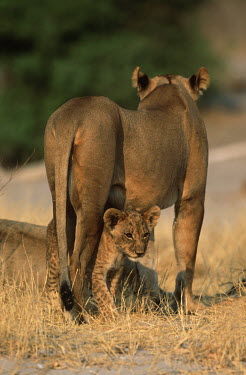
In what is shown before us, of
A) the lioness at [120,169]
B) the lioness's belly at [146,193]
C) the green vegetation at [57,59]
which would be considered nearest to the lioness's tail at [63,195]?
the lioness at [120,169]

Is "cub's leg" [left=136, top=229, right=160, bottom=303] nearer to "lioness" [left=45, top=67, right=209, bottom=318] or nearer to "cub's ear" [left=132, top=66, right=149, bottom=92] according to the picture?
"lioness" [left=45, top=67, right=209, bottom=318]

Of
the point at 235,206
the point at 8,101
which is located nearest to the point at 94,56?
the point at 8,101

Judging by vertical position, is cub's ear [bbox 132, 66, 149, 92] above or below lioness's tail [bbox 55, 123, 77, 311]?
above

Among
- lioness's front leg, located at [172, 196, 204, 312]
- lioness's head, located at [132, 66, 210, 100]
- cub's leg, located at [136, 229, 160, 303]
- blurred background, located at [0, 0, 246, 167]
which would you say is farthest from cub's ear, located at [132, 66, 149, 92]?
blurred background, located at [0, 0, 246, 167]

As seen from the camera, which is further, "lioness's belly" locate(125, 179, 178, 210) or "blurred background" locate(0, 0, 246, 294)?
"blurred background" locate(0, 0, 246, 294)

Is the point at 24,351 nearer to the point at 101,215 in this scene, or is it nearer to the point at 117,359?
the point at 117,359

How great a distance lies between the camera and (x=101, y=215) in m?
5.44

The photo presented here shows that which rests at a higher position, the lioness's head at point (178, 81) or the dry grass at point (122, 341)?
the lioness's head at point (178, 81)

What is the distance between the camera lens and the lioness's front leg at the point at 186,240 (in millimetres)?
6398

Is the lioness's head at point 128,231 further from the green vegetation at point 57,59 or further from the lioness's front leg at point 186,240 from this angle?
the green vegetation at point 57,59

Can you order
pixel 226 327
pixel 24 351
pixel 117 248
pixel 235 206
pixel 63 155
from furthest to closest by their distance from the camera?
1. pixel 235 206
2. pixel 117 248
3. pixel 63 155
4. pixel 226 327
5. pixel 24 351

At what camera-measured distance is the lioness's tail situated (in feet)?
17.1

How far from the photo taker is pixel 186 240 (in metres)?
6.46

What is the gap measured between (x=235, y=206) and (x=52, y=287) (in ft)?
21.7
